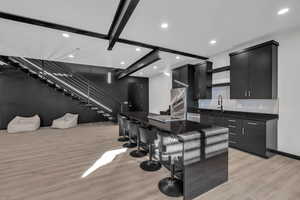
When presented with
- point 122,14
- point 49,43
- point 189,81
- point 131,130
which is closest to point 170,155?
point 131,130

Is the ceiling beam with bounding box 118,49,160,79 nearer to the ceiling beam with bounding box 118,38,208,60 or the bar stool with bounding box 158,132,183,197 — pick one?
the ceiling beam with bounding box 118,38,208,60

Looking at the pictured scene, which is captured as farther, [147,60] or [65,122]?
[65,122]

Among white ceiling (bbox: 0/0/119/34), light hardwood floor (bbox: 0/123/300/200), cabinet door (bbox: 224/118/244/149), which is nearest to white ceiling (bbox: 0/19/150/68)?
white ceiling (bbox: 0/0/119/34)

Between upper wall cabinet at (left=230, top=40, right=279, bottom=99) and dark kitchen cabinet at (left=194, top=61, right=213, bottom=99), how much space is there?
38.6 inches

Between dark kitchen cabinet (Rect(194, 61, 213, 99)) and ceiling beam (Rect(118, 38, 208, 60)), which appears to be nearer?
ceiling beam (Rect(118, 38, 208, 60))

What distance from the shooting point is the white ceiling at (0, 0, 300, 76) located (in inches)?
83.0

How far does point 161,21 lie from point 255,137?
3318mm

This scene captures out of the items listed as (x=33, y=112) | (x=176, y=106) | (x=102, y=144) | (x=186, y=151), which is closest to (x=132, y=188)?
(x=186, y=151)

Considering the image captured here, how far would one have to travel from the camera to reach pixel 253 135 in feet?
9.94

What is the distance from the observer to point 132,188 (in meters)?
1.96

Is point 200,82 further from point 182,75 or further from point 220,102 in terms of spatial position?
point 220,102

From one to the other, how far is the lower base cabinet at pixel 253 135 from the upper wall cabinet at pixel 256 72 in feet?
2.21

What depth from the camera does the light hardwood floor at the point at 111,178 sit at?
1.80m

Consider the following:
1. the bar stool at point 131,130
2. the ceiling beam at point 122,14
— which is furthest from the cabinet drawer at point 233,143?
the ceiling beam at point 122,14
